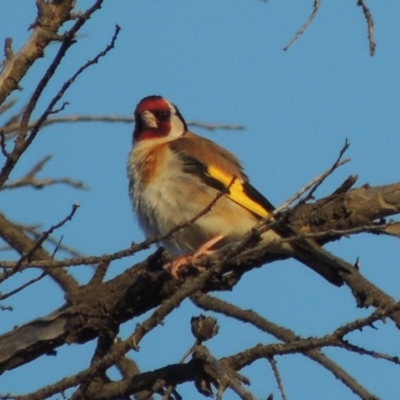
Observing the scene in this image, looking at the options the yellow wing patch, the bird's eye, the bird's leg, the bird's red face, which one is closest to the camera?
the bird's leg

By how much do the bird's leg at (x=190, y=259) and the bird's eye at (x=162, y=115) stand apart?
4.73 ft

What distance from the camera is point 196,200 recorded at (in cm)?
545

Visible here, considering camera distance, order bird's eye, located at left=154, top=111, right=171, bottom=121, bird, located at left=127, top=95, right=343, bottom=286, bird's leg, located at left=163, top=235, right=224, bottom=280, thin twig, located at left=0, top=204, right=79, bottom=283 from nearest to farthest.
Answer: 1. thin twig, located at left=0, top=204, right=79, bottom=283
2. bird's leg, located at left=163, top=235, right=224, bottom=280
3. bird, located at left=127, top=95, right=343, bottom=286
4. bird's eye, located at left=154, top=111, right=171, bottom=121

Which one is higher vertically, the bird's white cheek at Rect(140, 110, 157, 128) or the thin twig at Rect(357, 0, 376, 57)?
the bird's white cheek at Rect(140, 110, 157, 128)

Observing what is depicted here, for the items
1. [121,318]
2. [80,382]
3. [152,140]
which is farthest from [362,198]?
[152,140]

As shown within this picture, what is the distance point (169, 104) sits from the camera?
6719mm

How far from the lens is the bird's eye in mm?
6566

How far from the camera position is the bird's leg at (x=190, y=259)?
15.0ft

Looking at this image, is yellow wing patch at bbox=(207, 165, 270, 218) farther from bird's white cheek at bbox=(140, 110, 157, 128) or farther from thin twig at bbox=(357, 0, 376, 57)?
thin twig at bbox=(357, 0, 376, 57)

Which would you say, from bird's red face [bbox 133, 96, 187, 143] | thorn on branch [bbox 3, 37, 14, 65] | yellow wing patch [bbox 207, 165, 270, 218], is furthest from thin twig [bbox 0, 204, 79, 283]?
bird's red face [bbox 133, 96, 187, 143]

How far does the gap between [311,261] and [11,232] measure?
1507 mm

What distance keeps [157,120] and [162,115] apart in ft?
0.24

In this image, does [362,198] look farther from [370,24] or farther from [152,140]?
[152,140]

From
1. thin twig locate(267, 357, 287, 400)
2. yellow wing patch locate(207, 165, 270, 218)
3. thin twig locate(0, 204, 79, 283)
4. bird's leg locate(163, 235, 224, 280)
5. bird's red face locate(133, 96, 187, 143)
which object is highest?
bird's red face locate(133, 96, 187, 143)
